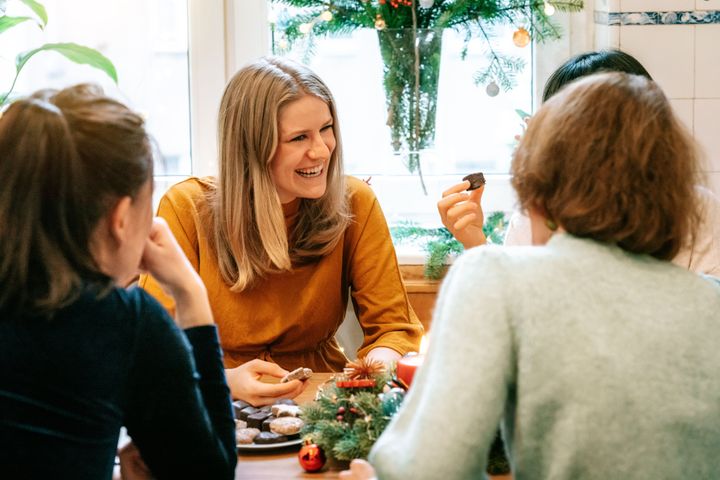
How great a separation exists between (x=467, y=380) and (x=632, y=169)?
291mm

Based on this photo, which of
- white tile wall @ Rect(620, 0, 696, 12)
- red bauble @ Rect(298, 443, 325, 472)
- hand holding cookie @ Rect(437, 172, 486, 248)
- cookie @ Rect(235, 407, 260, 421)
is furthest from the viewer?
white tile wall @ Rect(620, 0, 696, 12)

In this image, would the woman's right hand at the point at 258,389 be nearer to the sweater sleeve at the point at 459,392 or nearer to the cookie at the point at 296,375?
the cookie at the point at 296,375

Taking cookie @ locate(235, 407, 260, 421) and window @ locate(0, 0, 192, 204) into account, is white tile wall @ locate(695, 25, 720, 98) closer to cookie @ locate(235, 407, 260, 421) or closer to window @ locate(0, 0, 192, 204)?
window @ locate(0, 0, 192, 204)

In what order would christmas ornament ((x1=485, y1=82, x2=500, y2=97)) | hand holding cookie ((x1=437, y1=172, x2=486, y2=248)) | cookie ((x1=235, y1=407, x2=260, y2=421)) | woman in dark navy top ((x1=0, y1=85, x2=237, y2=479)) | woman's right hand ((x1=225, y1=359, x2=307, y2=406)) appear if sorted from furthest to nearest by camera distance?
christmas ornament ((x1=485, y1=82, x2=500, y2=97)) → hand holding cookie ((x1=437, y1=172, x2=486, y2=248)) → woman's right hand ((x1=225, y1=359, x2=307, y2=406)) → cookie ((x1=235, y1=407, x2=260, y2=421)) → woman in dark navy top ((x1=0, y1=85, x2=237, y2=479))

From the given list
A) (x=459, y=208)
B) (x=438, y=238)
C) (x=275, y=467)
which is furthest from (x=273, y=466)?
(x=438, y=238)

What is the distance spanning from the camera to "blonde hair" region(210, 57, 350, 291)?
6.86ft

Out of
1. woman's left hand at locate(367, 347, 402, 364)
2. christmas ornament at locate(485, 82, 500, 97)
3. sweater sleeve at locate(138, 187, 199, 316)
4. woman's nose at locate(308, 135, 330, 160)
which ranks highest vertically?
christmas ornament at locate(485, 82, 500, 97)

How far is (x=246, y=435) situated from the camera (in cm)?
139

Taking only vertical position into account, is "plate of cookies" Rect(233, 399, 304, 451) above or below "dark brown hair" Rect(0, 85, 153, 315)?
below

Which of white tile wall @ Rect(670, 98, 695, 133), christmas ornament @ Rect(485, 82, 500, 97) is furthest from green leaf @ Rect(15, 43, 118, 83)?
white tile wall @ Rect(670, 98, 695, 133)

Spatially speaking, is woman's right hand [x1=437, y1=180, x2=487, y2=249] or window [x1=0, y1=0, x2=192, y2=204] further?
window [x1=0, y1=0, x2=192, y2=204]

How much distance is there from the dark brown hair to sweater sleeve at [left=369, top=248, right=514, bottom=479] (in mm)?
394

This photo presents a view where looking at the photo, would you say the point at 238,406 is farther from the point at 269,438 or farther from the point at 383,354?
the point at 383,354

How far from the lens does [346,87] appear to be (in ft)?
9.67
